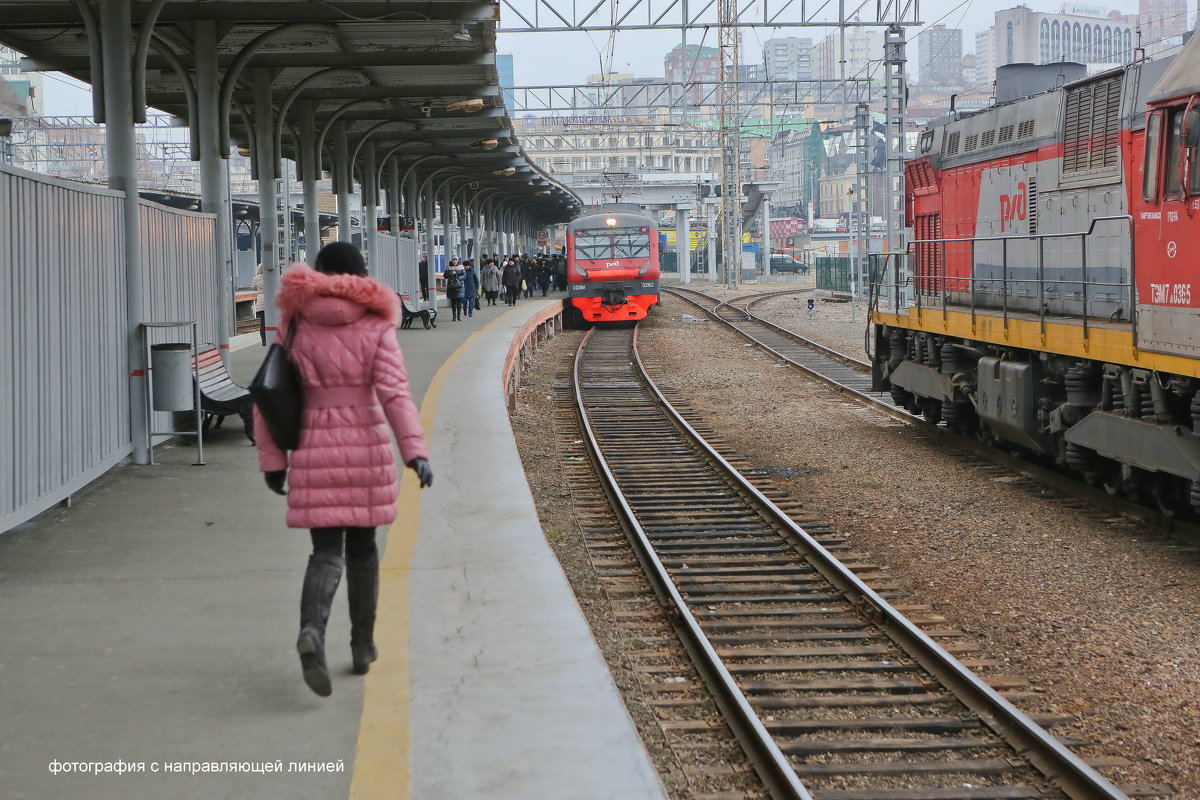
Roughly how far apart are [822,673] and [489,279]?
3733 centimetres

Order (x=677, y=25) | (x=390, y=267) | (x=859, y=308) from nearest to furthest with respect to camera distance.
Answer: (x=677, y=25)
(x=390, y=267)
(x=859, y=308)

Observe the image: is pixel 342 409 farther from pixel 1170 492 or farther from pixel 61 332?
pixel 1170 492

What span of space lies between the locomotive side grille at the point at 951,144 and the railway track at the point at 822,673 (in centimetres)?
606

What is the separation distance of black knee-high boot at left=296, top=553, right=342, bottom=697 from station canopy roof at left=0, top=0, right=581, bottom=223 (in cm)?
770

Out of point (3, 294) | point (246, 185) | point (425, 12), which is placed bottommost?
point (3, 294)

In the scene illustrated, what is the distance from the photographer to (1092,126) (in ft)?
40.8

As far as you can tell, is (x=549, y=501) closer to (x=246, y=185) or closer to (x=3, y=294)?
(x=3, y=294)

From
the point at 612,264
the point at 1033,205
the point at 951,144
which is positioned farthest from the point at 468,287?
the point at 1033,205

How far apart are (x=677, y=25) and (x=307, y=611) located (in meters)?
21.9

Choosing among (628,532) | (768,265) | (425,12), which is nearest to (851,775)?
(628,532)

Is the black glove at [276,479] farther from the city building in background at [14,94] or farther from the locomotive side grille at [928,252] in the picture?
the city building in background at [14,94]

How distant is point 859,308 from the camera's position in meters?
41.9

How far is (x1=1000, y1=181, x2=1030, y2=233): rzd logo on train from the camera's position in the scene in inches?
559

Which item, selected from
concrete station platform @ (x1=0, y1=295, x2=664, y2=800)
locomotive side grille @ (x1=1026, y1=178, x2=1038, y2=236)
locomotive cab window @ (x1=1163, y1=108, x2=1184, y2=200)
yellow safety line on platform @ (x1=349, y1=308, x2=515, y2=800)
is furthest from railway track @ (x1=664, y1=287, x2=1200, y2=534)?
yellow safety line on platform @ (x1=349, y1=308, x2=515, y2=800)
